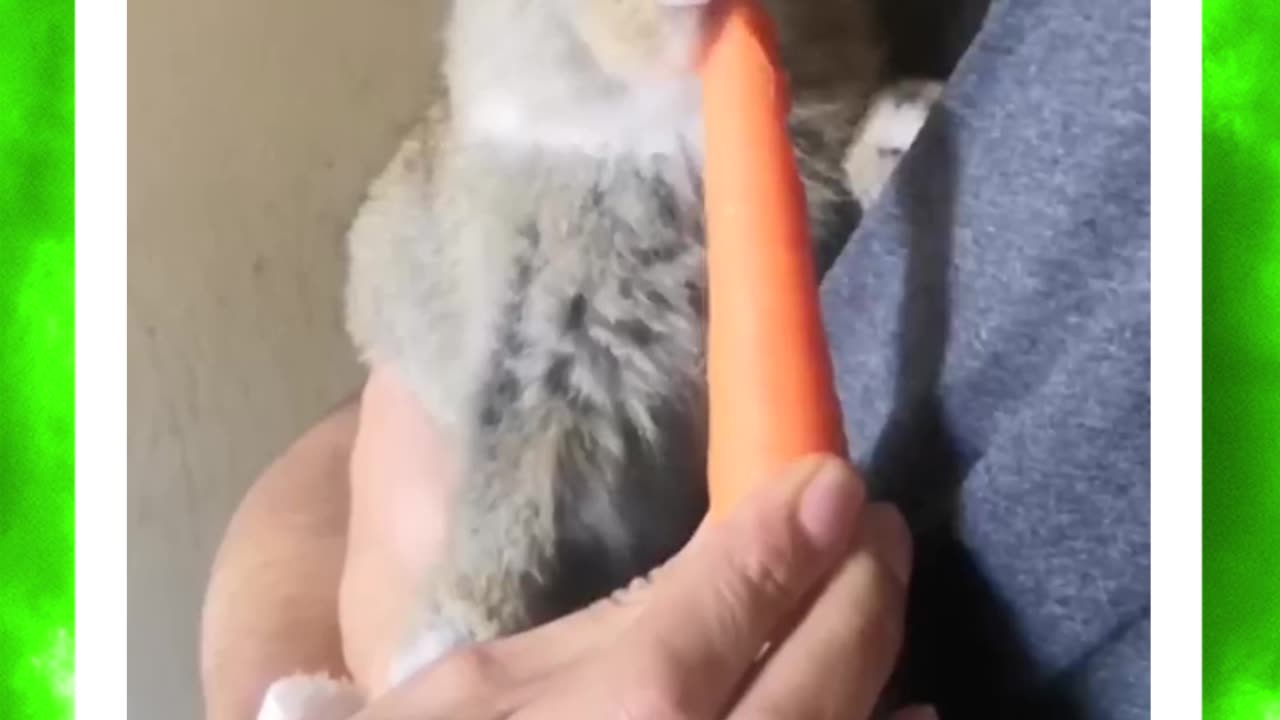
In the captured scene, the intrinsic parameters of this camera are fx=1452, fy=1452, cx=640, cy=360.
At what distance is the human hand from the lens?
38 centimetres

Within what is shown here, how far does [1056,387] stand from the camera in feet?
1.30

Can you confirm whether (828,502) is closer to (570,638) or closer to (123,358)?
(570,638)

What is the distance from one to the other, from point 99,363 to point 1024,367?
0.93 feet

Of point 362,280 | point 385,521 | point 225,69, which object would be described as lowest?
point 385,521

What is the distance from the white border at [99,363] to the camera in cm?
44

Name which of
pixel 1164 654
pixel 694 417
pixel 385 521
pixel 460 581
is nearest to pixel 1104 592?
pixel 1164 654

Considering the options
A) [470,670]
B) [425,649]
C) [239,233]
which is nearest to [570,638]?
[470,670]

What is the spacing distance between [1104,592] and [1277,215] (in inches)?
4.3

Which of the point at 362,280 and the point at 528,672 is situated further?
the point at 362,280

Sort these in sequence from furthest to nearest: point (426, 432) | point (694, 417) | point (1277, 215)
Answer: point (426, 432)
point (694, 417)
point (1277, 215)

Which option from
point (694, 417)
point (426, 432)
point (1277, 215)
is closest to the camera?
point (1277, 215)

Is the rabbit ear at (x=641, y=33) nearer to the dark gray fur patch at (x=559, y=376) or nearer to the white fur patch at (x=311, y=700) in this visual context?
the dark gray fur patch at (x=559, y=376)

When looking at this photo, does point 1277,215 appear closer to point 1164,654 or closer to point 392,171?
point 1164,654

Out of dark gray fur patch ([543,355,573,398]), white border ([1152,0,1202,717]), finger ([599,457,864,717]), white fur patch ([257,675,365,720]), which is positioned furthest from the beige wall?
white border ([1152,0,1202,717])
